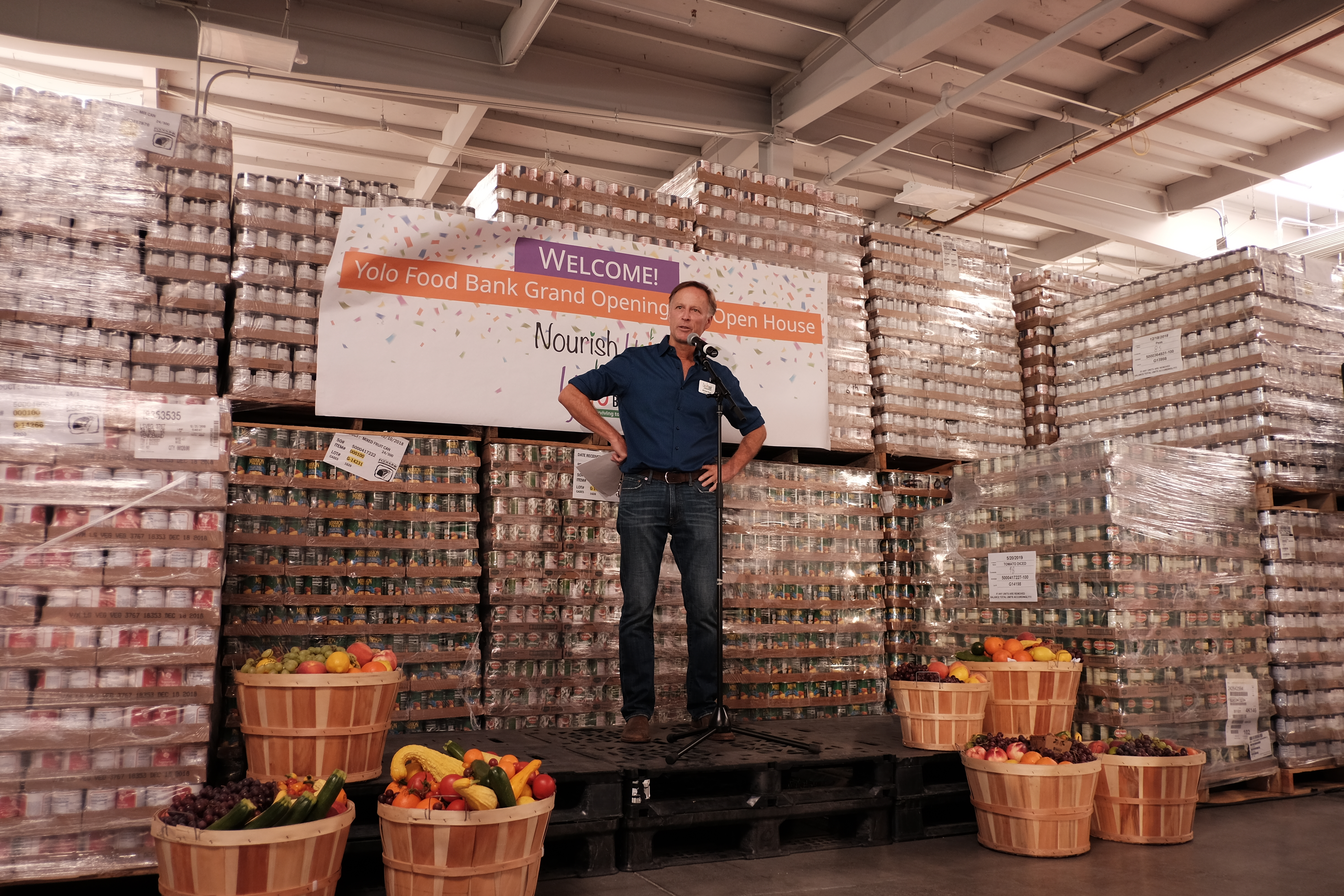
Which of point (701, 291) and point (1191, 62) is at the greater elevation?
point (1191, 62)

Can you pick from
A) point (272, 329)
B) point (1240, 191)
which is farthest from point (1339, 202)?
point (272, 329)

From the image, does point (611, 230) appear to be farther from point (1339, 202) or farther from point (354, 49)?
point (1339, 202)

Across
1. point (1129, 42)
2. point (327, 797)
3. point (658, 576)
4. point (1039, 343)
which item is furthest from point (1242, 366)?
point (327, 797)

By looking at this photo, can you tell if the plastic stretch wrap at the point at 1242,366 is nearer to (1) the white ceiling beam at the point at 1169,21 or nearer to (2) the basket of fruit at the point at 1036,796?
(1) the white ceiling beam at the point at 1169,21

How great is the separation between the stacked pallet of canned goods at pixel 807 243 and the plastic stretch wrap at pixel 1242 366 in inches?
86.4

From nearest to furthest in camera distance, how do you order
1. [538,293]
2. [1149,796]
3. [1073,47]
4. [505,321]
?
[1149,796] < [505,321] < [538,293] < [1073,47]

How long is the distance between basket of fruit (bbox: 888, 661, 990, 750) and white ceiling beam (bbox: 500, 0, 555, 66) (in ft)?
18.6

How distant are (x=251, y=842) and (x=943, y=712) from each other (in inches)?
137

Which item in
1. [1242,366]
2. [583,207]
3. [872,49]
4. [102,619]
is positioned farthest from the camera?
[872,49]

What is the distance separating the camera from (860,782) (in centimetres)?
506

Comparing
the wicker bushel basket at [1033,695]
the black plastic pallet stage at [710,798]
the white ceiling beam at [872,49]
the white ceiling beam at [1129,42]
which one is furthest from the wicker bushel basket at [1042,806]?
the white ceiling beam at [1129,42]

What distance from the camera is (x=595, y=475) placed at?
587cm

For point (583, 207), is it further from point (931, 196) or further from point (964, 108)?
point (964, 108)

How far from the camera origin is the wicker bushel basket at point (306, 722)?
13.3 feet
